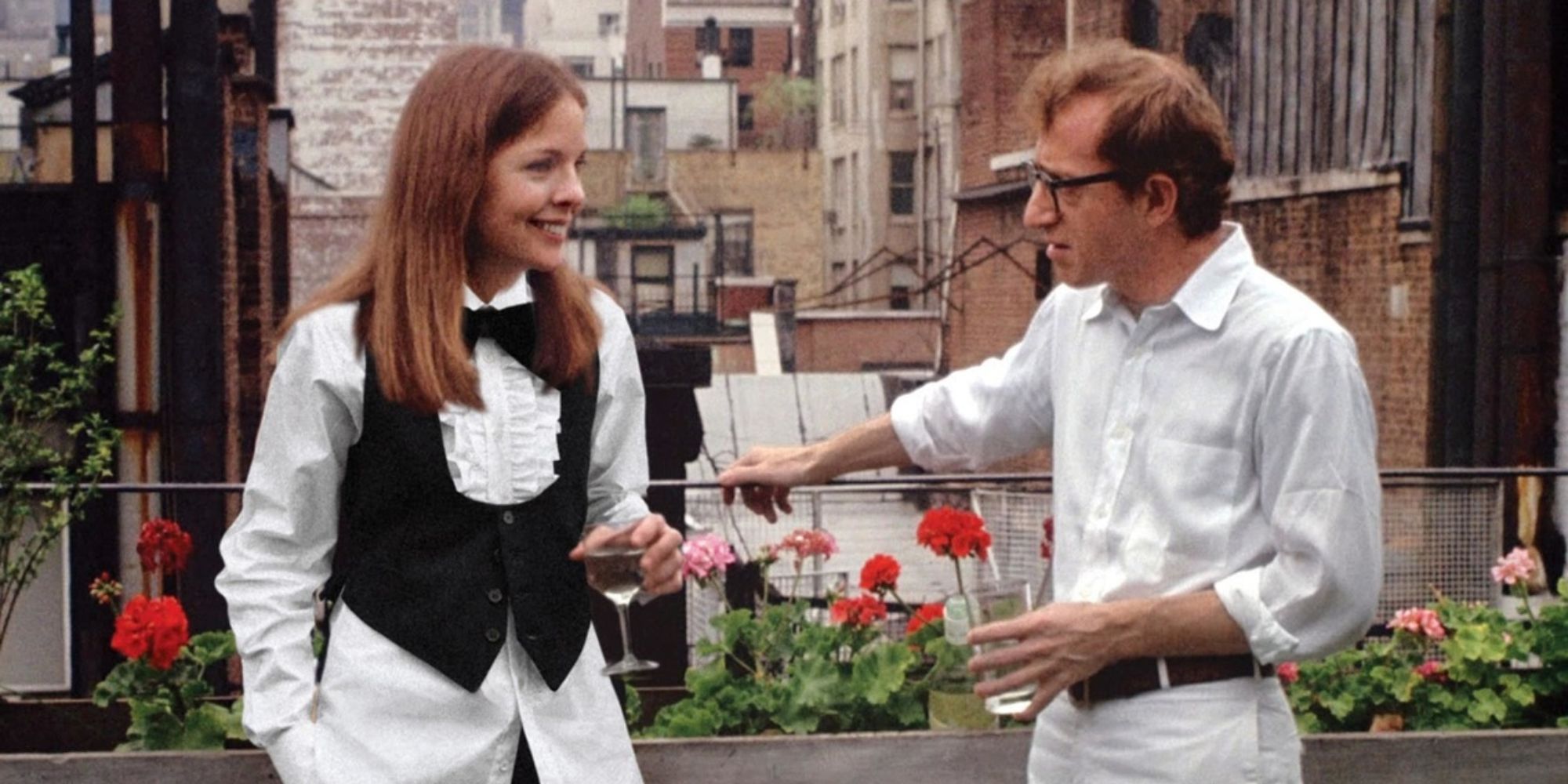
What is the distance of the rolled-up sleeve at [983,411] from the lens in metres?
3.03

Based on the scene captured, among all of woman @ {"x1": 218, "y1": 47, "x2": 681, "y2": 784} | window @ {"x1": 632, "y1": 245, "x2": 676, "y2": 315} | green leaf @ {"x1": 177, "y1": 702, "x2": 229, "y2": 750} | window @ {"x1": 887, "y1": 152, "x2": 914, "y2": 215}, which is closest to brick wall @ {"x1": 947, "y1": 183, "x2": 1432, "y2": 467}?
green leaf @ {"x1": 177, "y1": 702, "x2": 229, "y2": 750}

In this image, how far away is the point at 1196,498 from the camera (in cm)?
257

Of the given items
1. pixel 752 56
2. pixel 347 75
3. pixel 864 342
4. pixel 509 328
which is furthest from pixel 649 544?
pixel 752 56

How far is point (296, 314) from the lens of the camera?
2.71m

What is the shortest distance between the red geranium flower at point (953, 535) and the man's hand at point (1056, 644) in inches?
111

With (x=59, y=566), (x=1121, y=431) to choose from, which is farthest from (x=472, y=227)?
(x=59, y=566)

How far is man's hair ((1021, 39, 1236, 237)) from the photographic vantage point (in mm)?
2588

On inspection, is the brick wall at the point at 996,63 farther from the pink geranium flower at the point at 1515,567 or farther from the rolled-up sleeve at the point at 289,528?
the rolled-up sleeve at the point at 289,528

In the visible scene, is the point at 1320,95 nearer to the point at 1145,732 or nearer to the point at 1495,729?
the point at 1495,729

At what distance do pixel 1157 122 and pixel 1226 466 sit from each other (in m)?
0.43

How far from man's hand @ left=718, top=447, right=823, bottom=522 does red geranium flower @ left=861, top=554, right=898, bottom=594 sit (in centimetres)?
239

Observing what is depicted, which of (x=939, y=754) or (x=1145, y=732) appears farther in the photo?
(x=939, y=754)

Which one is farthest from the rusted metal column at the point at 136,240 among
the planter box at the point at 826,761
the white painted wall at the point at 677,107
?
the white painted wall at the point at 677,107

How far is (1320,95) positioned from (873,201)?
118 ft
